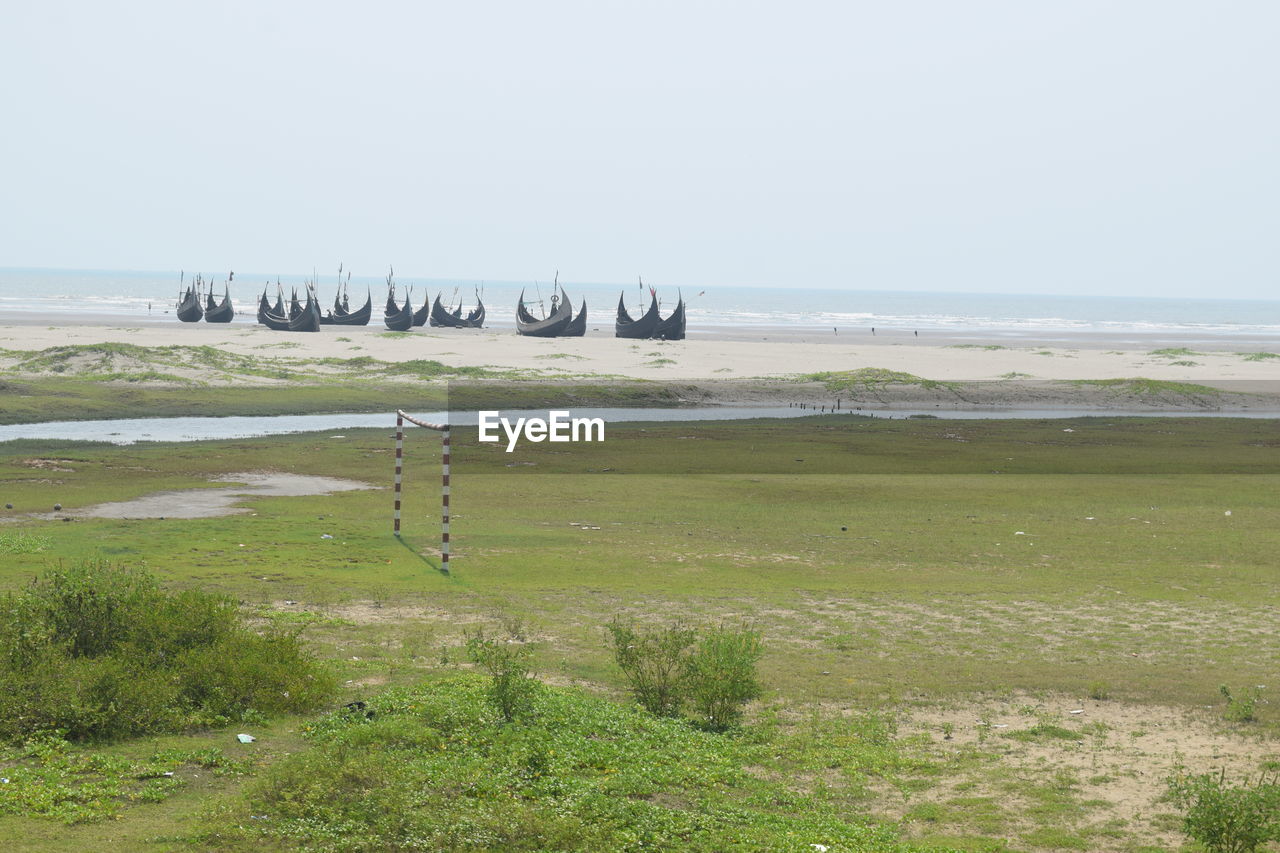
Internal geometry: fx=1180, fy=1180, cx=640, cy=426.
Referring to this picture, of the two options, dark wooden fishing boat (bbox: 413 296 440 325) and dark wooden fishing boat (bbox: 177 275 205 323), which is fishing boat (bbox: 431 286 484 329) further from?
dark wooden fishing boat (bbox: 177 275 205 323)

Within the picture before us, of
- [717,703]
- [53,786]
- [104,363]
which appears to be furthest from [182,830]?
[104,363]

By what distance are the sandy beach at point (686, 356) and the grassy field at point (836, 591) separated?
29678 millimetres

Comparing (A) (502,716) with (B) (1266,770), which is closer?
(B) (1266,770)

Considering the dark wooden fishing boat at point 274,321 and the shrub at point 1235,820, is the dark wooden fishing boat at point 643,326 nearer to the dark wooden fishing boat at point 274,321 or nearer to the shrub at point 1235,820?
the dark wooden fishing boat at point 274,321

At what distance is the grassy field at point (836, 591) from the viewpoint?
848 cm

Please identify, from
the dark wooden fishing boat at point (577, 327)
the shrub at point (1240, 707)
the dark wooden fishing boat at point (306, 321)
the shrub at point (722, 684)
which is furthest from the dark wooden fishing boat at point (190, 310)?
the shrub at point (1240, 707)

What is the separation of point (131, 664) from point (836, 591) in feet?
29.4

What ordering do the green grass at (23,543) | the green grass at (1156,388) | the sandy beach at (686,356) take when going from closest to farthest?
the green grass at (23,543) → the green grass at (1156,388) → the sandy beach at (686,356)

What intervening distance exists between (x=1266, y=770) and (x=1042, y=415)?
43695 mm

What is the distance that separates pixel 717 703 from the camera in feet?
32.5

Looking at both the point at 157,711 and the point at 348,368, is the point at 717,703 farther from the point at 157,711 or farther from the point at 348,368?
the point at 348,368

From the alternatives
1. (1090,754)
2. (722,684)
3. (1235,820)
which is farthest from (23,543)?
(1235,820)

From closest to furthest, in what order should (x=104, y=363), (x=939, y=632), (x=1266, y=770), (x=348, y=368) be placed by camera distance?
(x=1266, y=770) < (x=939, y=632) < (x=104, y=363) < (x=348, y=368)

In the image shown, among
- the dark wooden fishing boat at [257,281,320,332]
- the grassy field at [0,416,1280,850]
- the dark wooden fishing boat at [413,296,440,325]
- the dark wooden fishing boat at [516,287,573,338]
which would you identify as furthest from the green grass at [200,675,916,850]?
the dark wooden fishing boat at [413,296,440,325]
